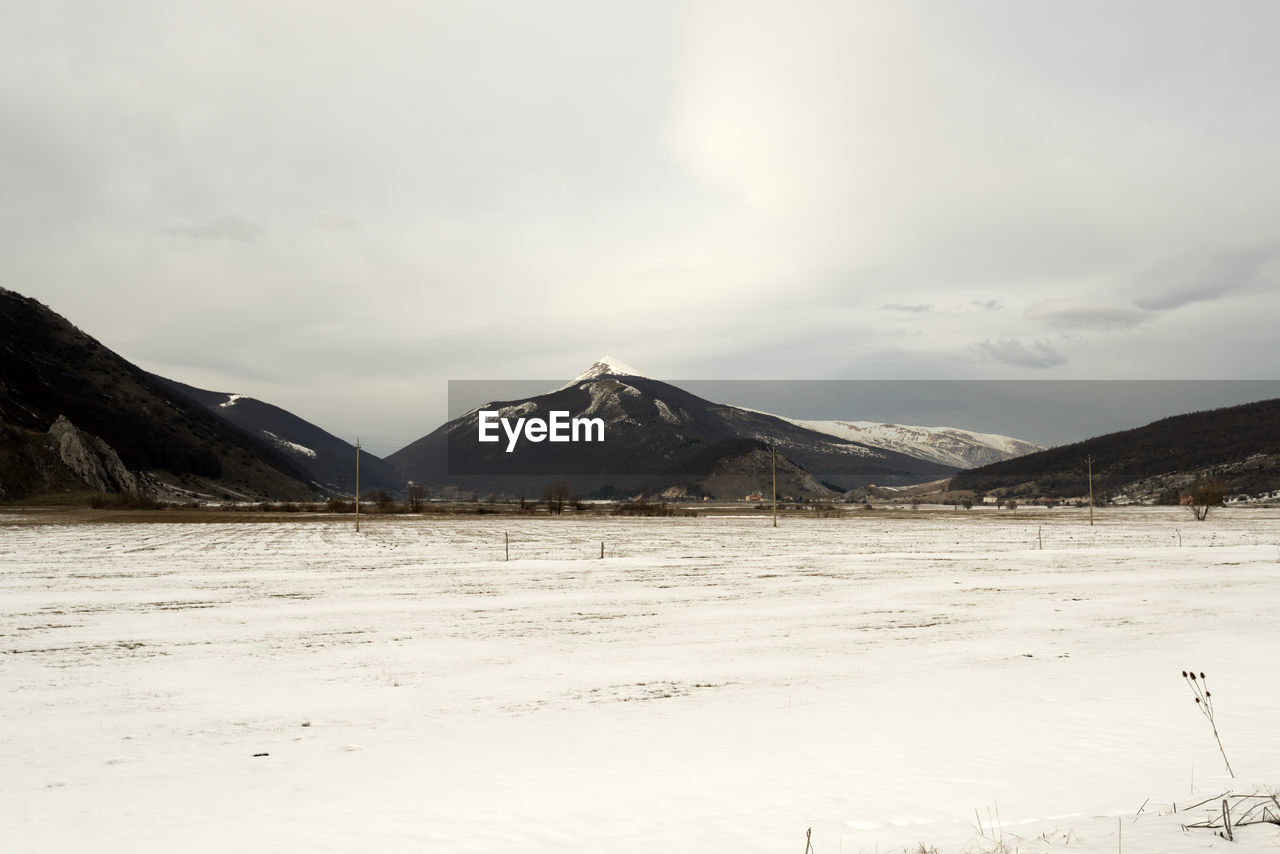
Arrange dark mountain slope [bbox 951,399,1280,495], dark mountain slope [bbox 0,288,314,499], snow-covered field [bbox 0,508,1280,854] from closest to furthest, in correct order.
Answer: snow-covered field [bbox 0,508,1280,854]
dark mountain slope [bbox 0,288,314,499]
dark mountain slope [bbox 951,399,1280,495]

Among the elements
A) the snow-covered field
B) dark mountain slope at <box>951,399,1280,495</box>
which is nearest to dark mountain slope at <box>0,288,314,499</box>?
the snow-covered field

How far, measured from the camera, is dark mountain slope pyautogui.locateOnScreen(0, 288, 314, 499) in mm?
139500

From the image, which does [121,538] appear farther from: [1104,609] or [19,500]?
[19,500]

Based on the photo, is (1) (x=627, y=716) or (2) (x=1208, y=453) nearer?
(1) (x=627, y=716)

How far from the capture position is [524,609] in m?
21.8

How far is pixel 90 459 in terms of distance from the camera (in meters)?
115

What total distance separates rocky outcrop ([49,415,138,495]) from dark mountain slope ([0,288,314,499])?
37.4 feet

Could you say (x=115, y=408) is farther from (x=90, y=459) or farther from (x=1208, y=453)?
(x=1208, y=453)

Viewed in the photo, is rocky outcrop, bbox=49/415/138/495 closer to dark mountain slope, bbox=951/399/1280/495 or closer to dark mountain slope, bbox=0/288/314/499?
dark mountain slope, bbox=0/288/314/499

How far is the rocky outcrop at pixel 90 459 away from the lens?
4432 inches

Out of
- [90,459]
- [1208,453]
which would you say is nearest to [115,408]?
[90,459]

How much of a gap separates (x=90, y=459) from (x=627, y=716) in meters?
129

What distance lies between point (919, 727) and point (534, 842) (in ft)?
19.5

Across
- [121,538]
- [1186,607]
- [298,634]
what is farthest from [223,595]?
[121,538]
